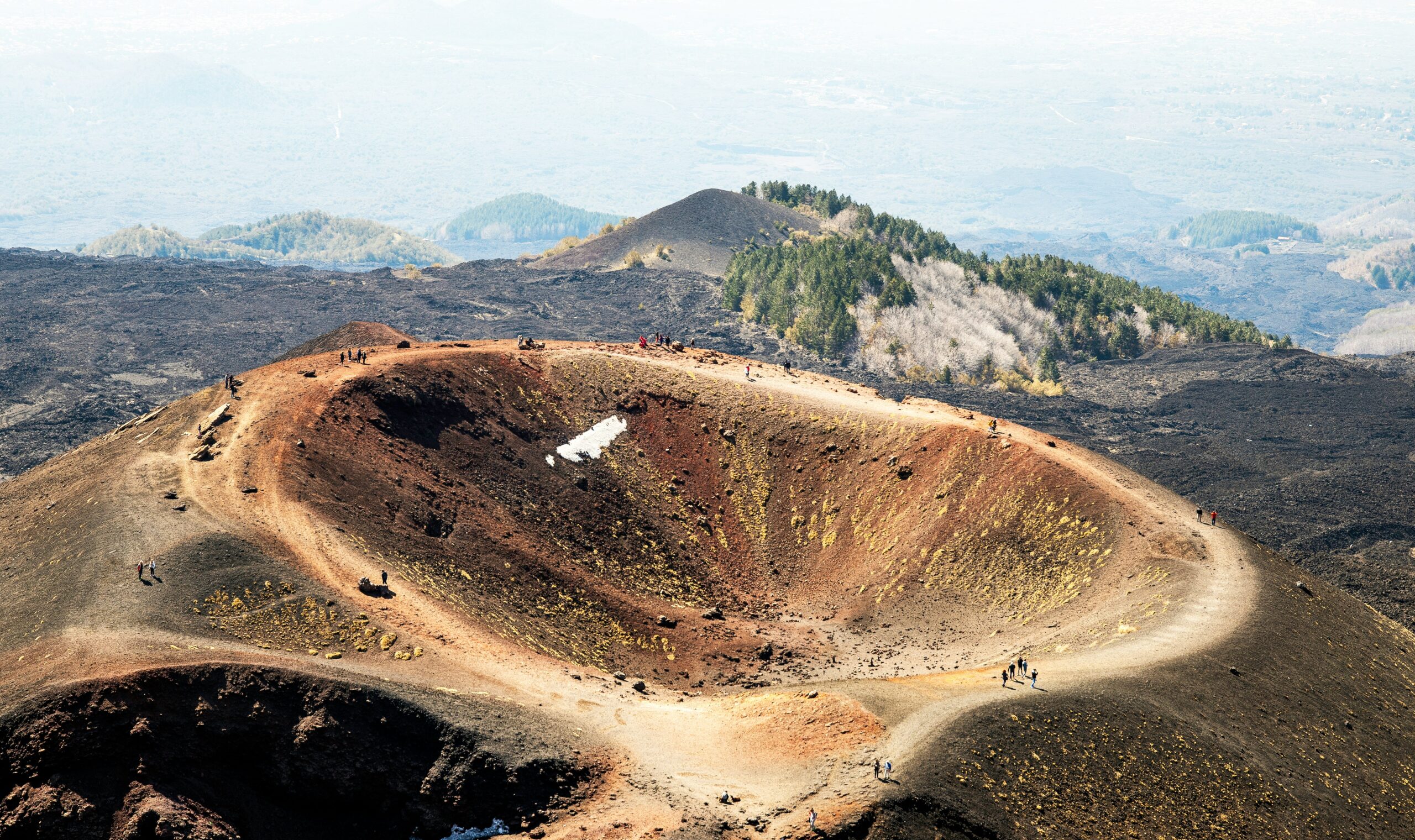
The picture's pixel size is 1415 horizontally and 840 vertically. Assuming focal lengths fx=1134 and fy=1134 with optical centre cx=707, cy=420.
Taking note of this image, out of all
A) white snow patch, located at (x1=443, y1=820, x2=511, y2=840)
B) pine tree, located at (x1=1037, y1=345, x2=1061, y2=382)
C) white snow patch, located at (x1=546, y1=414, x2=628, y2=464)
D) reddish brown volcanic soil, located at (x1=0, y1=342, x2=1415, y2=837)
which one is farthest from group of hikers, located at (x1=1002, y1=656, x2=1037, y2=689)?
pine tree, located at (x1=1037, y1=345, x2=1061, y2=382)

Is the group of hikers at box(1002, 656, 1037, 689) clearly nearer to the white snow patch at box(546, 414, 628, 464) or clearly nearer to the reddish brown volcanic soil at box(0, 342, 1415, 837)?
the reddish brown volcanic soil at box(0, 342, 1415, 837)

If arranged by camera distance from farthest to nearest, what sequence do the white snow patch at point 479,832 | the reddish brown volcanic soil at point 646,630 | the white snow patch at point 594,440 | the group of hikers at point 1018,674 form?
the white snow patch at point 594,440
the group of hikers at point 1018,674
the white snow patch at point 479,832
the reddish brown volcanic soil at point 646,630

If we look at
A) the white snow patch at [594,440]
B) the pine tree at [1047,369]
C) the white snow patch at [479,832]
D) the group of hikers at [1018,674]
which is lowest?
the pine tree at [1047,369]

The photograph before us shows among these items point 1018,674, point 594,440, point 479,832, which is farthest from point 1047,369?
point 479,832

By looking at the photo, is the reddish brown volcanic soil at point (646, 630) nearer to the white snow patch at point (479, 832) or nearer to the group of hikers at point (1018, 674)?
the white snow patch at point (479, 832)

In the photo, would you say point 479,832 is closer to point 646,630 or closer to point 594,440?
point 646,630

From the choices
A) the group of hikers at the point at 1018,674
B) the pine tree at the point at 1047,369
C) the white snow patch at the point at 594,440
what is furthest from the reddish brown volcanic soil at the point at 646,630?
the pine tree at the point at 1047,369

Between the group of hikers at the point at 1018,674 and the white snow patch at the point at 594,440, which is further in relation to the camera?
the white snow patch at the point at 594,440
